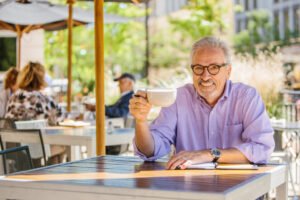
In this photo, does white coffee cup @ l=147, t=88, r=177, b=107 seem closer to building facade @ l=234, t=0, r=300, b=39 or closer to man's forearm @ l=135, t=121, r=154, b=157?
man's forearm @ l=135, t=121, r=154, b=157

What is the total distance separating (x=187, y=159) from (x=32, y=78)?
11.4ft

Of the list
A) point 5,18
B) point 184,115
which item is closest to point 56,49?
point 5,18

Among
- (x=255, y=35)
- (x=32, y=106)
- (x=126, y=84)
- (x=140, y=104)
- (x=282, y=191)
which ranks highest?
(x=255, y=35)

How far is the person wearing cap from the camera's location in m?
6.52

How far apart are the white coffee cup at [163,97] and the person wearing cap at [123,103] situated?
4087mm

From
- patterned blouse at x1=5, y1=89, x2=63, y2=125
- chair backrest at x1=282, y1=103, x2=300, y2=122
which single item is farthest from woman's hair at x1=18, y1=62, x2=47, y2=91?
chair backrest at x1=282, y1=103, x2=300, y2=122

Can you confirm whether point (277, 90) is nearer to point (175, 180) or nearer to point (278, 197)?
point (278, 197)

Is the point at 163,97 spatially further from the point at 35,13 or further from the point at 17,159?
the point at 35,13

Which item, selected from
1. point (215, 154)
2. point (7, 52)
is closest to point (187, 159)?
point (215, 154)

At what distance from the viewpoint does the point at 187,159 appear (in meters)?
2.29

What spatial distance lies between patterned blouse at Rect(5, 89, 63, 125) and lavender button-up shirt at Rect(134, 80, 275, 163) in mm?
2660

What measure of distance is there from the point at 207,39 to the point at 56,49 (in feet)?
66.8

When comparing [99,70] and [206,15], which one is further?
[206,15]

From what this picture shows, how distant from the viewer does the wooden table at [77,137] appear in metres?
3.89
